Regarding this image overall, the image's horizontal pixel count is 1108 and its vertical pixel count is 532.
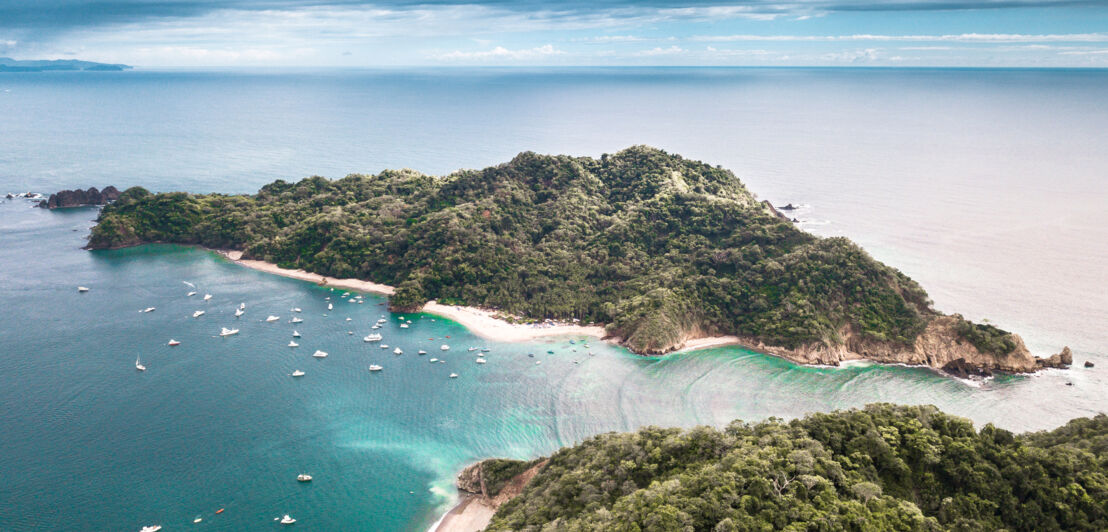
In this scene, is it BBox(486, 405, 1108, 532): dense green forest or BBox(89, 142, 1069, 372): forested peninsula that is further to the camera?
BBox(89, 142, 1069, 372): forested peninsula

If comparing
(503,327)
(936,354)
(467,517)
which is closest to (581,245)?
(503,327)

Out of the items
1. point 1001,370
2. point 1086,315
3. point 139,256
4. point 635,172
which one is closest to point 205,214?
point 139,256

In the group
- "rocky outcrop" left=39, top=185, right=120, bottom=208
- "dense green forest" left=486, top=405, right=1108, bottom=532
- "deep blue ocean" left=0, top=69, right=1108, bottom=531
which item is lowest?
"deep blue ocean" left=0, top=69, right=1108, bottom=531

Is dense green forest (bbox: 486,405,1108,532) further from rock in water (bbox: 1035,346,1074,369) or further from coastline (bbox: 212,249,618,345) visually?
coastline (bbox: 212,249,618,345)

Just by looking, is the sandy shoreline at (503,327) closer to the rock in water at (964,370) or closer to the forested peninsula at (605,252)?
the forested peninsula at (605,252)

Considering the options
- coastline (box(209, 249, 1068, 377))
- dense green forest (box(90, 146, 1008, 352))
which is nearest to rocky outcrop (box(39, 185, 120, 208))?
dense green forest (box(90, 146, 1008, 352))

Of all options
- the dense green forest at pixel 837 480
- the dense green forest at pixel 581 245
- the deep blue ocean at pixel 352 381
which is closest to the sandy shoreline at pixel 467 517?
the deep blue ocean at pixel 352 381
